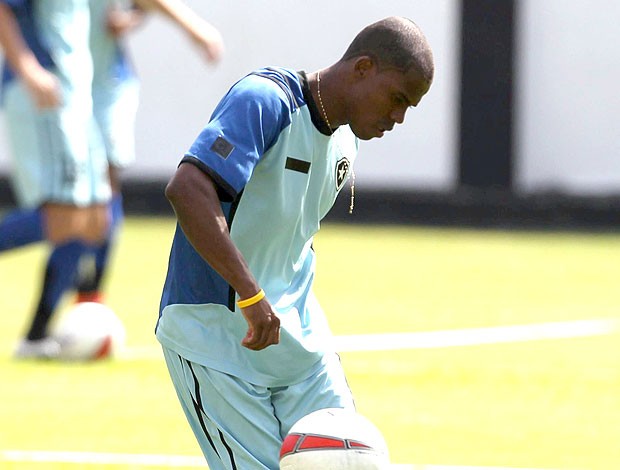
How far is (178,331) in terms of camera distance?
5039 millimetres

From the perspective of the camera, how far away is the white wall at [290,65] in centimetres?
1756

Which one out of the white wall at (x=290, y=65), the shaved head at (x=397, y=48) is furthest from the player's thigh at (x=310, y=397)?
the white wall at (x=290, y=65)

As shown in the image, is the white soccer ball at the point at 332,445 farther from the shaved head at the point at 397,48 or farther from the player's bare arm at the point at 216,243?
the shaved head at the point at 397,48

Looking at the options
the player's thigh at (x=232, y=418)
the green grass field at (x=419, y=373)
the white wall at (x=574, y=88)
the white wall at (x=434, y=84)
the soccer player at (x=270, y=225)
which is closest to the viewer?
the soccer player at (x=270, y=225)

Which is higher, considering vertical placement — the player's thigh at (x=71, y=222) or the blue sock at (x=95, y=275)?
the player's thigh at (x=71, y=222)

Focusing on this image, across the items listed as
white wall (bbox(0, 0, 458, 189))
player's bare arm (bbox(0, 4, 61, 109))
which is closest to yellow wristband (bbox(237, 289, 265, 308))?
player's bare arm (bbox(0, 4, 61, 109))

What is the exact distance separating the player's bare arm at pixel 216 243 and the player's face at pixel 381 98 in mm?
579

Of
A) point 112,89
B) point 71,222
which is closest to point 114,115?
point 112,89

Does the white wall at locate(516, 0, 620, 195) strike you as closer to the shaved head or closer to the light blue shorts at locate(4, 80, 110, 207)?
the light blue shorts at locate(4, 80, 110, 207)

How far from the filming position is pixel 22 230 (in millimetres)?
9578

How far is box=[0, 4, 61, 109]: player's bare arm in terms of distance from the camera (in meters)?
8.56

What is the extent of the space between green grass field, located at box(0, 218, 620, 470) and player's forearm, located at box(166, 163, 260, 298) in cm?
226

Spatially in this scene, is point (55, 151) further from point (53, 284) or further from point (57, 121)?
point (53, 284)

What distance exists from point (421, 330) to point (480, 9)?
7.53m
